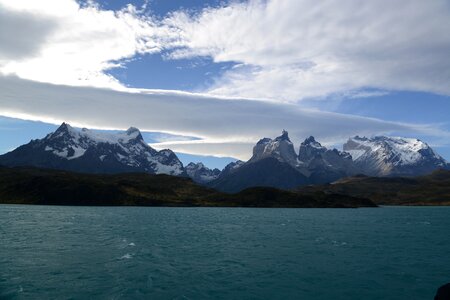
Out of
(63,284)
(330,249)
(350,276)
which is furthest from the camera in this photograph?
(330,249)

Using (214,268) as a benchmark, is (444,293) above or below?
above

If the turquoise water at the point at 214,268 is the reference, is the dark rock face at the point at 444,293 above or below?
above

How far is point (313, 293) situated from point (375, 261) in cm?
2890

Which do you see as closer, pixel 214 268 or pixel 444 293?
pixel 444 293

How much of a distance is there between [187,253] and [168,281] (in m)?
25.8

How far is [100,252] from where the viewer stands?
268 ft

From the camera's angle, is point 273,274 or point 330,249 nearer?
point 273,274

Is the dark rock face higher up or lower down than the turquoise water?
higher up

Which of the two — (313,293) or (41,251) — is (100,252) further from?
(313,293)

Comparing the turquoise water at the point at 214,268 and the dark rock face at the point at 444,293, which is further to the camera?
the turquoise water at the point at 214,268

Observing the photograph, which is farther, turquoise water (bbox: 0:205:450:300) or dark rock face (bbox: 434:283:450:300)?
turquoise water (bbox: 0:205:450:300)

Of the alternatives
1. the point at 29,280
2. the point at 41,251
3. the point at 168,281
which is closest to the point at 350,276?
the point at 168,281

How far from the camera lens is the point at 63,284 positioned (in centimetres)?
5525

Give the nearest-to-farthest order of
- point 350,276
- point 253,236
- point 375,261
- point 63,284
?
point 63,284
point 350,276
point 375,261
point 253,236
